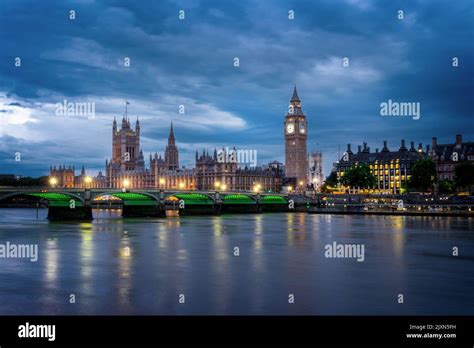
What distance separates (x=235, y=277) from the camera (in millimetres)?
26734

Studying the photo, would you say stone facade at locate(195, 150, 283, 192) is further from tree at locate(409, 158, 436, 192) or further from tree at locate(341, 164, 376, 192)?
tree at locate(409, 158, 436, 192)

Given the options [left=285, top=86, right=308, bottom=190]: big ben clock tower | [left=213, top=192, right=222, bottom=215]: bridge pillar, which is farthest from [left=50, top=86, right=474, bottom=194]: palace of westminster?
[left=213, top=192, right=222, bottom=215]: bridge pillar

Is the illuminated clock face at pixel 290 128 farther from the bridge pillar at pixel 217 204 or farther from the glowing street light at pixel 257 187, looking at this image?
the bridge pillar at pixel 217 204

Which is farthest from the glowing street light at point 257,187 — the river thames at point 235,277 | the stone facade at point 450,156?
the river thames at point 235,277

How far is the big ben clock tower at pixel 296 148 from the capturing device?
162 meters

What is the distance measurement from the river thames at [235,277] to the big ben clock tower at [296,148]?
116020 millimetres

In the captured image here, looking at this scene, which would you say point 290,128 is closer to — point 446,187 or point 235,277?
point 446,187

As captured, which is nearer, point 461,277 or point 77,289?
point 77,289

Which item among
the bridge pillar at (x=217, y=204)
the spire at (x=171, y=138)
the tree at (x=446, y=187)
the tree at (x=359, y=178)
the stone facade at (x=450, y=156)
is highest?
the spire at (x=171, y=138)

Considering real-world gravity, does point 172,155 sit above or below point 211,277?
above

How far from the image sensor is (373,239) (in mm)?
44812

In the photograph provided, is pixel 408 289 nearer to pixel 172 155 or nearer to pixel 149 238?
pixel 149 238
